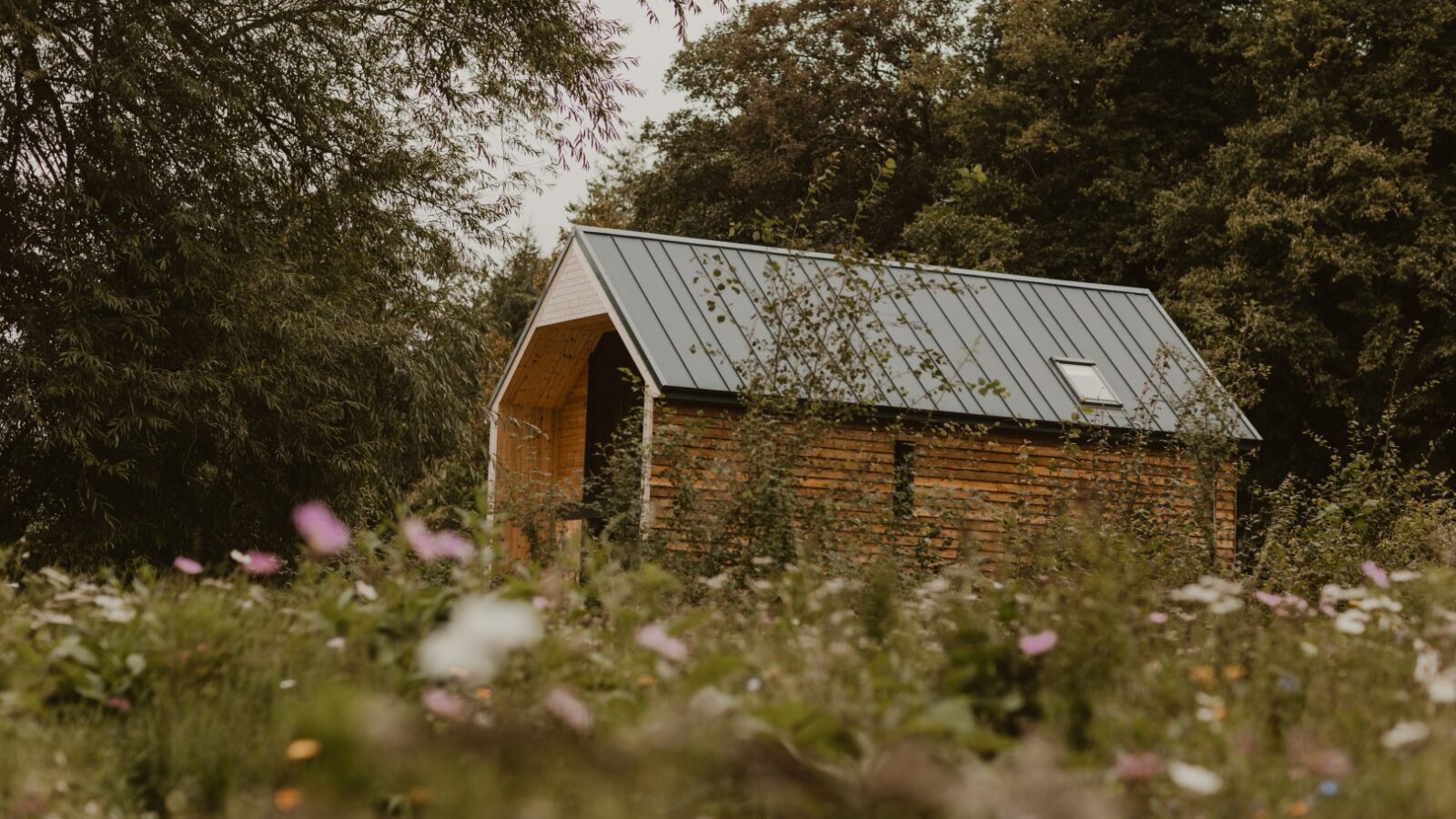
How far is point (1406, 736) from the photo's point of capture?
127 inches

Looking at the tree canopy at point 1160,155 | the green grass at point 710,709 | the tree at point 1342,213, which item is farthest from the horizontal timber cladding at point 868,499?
the tree at point 1342,213

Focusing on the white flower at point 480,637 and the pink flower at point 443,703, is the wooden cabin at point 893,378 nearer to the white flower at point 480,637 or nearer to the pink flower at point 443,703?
the pink flower at point 443,703

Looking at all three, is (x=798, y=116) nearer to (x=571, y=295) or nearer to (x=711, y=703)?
(x=571, y=295)

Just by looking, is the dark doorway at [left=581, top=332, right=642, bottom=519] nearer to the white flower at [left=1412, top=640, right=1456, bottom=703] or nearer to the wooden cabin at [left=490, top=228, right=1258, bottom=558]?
the wooden cabin at [left=490, top=228, right=1258, bottom=558]

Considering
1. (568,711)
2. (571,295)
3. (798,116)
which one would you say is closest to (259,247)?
(571,295)

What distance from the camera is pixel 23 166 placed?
40.8ft

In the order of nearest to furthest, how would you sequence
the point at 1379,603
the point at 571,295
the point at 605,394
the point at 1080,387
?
1. the point at 1379,603
2. the point at 1080,387
3. the point at 571,295
4. the point at 605,394

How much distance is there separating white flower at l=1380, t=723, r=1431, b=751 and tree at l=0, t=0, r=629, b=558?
401 inches

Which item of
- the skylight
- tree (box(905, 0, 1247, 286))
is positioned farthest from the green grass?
tree (box(905, 0, 1247, 286))

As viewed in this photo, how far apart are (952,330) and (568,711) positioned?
15.5 metres

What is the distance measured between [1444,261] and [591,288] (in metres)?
15.6

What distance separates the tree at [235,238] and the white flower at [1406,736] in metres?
10.2

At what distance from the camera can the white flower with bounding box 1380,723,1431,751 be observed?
3.24 metres

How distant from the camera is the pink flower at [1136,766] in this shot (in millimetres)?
2955
